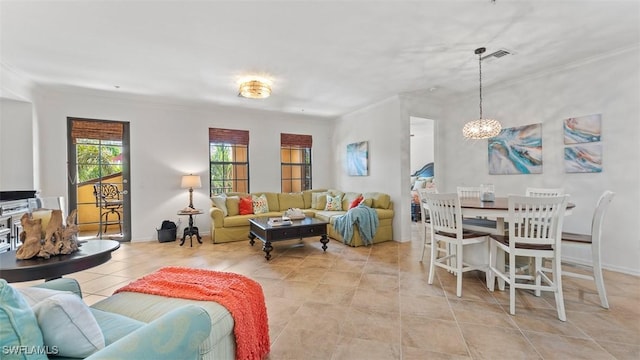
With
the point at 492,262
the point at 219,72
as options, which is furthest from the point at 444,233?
the point at 219,72

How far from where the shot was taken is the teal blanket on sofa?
4.42 metres

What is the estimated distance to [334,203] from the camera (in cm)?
560

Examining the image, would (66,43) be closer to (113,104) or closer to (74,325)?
(113,104)

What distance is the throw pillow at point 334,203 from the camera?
5.57 meters

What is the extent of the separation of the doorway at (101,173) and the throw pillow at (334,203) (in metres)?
3.70

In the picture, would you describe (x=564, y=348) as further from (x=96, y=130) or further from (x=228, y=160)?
(x=96, y=130)

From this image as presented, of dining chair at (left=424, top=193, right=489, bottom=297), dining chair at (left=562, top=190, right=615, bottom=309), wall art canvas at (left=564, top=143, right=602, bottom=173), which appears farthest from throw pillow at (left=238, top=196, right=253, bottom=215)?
wall art canvas at (left=564, top=143, right=602, bottom=173)

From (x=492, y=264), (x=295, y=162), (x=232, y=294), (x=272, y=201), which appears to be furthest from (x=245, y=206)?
(x=492, y=264)

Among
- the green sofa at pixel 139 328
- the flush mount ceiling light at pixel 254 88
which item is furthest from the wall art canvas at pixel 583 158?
the green sofa at pixel 139 328

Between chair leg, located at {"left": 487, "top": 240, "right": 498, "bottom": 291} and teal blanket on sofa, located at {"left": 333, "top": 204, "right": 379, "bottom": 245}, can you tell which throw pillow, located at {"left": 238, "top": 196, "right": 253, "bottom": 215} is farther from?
chair leg, located at {"left": 487, "top": 240, "right": 498, "bottom": 291}

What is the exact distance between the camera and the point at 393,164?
16.2 feet

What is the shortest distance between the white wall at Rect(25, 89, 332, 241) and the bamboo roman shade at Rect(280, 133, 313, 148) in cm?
29

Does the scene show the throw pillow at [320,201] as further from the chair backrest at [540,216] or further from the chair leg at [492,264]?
the chair backrest at [540,216]

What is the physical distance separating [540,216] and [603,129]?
2100 mm
